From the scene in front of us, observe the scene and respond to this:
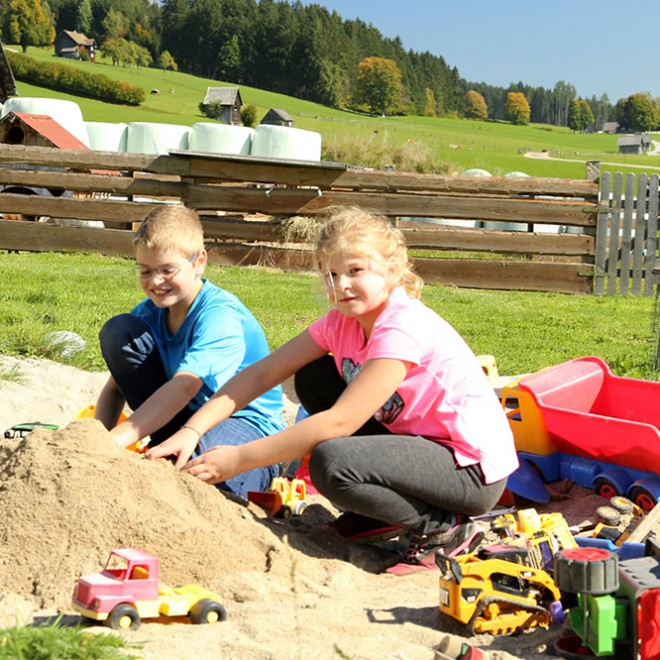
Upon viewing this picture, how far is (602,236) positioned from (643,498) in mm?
7469

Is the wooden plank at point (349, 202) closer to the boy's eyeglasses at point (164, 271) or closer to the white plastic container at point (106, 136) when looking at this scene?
the boy's eyeglasses at point (164, 271)

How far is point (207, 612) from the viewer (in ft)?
6.82

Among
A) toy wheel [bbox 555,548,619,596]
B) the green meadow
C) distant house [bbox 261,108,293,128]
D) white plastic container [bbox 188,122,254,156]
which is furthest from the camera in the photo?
distant house [bbox 261,108,293,128]

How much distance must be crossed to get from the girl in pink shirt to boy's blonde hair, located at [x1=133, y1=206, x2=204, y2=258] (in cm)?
65

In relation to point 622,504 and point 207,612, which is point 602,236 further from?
point 207,612

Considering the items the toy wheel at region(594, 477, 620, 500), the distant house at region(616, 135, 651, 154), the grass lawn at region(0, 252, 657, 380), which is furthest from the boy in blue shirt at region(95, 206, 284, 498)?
the distant house at region(616, 135, 651, 154)

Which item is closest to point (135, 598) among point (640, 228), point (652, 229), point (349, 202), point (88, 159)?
point (349, 202)

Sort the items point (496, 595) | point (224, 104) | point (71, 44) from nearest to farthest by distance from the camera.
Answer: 1. point (496, 595)
2. point (224, 104)
3. point (71, 44)

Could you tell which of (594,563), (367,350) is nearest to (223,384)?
(367,350)

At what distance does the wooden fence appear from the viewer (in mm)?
10445

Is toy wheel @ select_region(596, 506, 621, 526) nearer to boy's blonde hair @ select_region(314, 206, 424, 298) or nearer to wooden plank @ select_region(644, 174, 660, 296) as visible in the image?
boy's blonde hair @ select_region(314, 206, 424, 298)

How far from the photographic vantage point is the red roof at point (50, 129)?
50.6 feet

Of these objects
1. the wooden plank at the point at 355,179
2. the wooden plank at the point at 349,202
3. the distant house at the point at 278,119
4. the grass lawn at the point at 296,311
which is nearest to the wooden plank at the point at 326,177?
the wooden plank at the point at 355,179

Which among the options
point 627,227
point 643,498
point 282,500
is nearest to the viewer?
point 282,500
